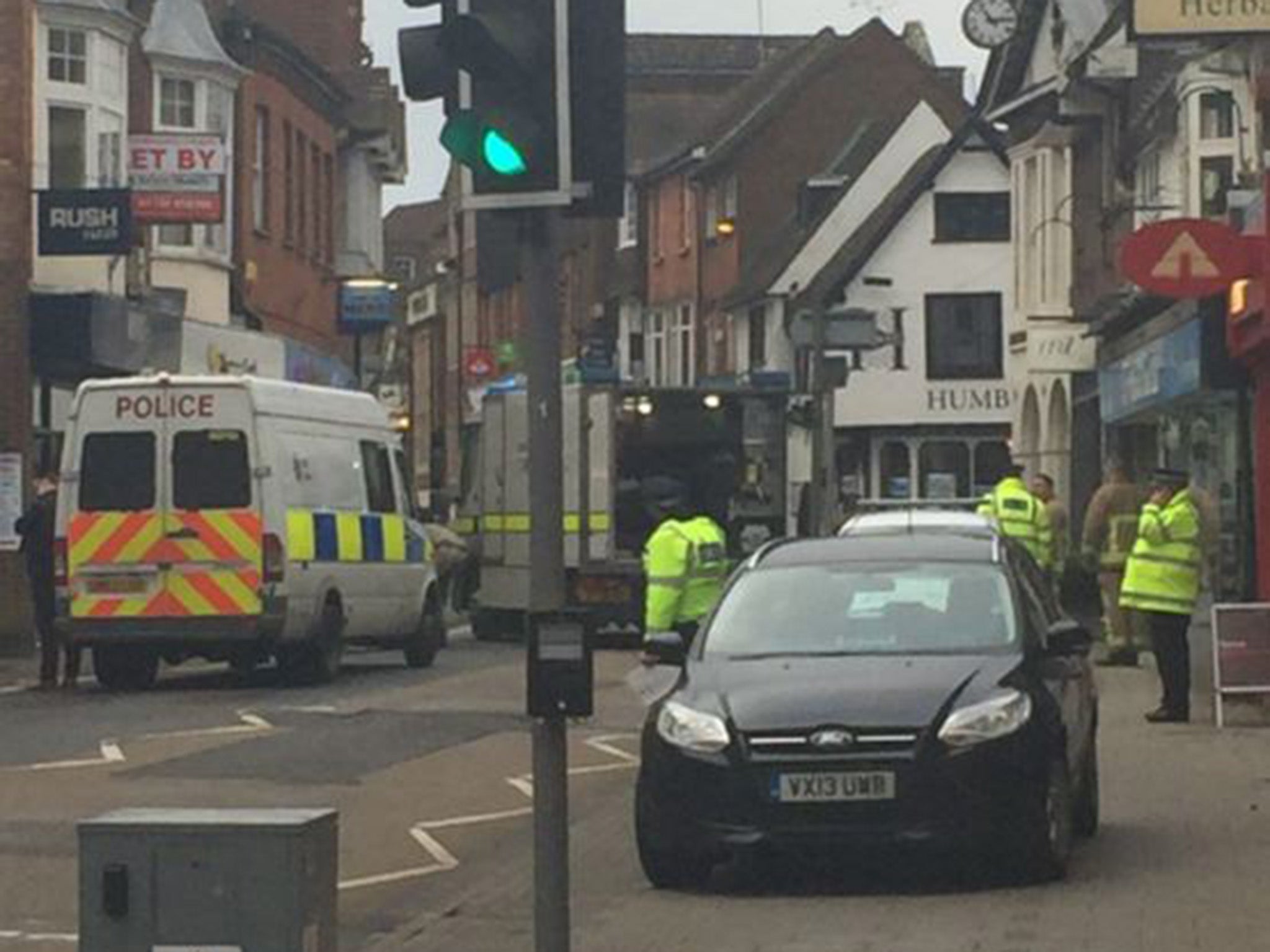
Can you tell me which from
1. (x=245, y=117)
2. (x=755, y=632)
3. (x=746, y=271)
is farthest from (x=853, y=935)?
(x=746, y=271)

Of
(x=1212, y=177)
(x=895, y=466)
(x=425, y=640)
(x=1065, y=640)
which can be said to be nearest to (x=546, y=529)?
(x=1065, y=640)

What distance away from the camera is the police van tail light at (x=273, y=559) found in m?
24.9

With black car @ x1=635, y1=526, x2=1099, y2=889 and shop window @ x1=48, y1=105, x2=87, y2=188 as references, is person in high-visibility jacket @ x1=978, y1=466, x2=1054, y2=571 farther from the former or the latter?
black car @ x1=635, y1=526, x2=1099, y2=889

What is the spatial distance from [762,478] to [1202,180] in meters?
5.99

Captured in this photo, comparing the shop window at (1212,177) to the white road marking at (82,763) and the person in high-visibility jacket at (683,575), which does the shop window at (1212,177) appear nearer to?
the person in high-visibility jacket at (683,575)

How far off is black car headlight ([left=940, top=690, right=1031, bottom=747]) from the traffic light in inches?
161

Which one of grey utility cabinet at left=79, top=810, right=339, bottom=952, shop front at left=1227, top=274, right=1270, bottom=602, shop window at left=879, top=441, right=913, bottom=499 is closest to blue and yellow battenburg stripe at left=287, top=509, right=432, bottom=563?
shop front at left=1227, top=274, right=1270, bottom=602

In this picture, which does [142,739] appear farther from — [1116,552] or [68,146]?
[68,146]

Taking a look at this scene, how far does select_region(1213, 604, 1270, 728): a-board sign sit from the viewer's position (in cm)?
2116

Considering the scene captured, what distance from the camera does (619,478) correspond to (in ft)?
113

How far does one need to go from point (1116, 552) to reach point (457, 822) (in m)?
12.9

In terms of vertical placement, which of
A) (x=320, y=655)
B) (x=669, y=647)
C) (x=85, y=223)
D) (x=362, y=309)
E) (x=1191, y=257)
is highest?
(x=362, y=309)

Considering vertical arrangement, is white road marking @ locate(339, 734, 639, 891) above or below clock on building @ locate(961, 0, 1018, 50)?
below

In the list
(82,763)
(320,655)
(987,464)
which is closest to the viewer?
(82,763)
